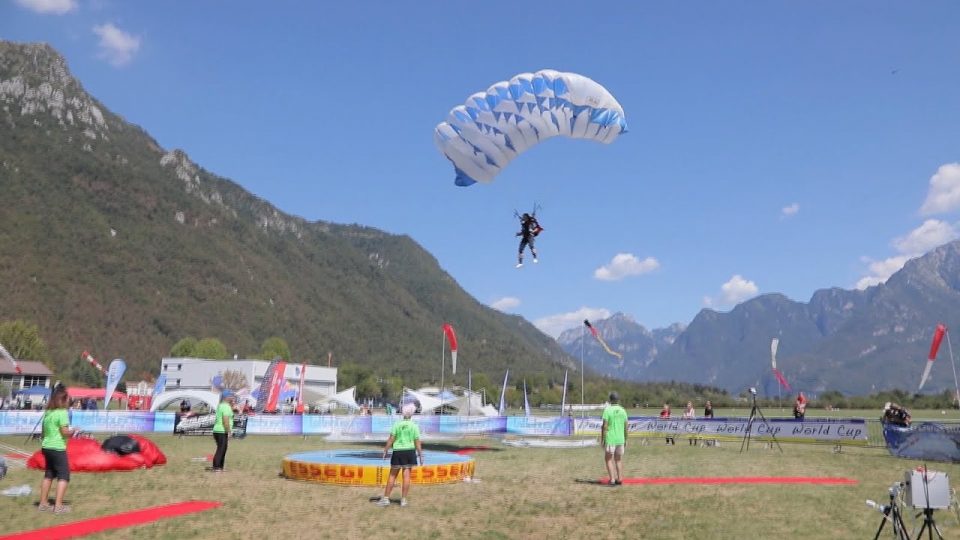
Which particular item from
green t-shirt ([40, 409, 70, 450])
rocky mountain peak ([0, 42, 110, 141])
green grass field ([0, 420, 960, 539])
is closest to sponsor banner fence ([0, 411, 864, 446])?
green grass field ([0, 420, 960, 539])

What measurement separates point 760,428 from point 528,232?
15070 millimetres

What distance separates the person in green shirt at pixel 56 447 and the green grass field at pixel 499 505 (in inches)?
11.4

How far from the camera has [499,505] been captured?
11.7 meters

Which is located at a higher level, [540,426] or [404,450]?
[404,450]

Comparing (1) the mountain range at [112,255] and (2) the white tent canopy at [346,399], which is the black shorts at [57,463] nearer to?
(2) the white tent canopy at [346,399]

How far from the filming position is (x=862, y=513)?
11000 mm

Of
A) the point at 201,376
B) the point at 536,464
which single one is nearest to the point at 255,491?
the point at 536,464

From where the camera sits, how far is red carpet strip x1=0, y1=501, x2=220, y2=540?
8812 millimetres

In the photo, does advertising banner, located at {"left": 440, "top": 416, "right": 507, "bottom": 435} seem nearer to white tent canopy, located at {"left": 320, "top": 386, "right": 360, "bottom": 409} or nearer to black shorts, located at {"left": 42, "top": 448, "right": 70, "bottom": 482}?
white tent canopy, located at {"left": 320, "top": 386, "right": 360, "bottom": 409}

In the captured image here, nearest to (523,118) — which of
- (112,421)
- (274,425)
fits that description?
(274,425)

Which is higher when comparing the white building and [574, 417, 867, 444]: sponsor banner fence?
the white building

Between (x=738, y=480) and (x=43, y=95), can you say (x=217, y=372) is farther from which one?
(x=43, y=95)

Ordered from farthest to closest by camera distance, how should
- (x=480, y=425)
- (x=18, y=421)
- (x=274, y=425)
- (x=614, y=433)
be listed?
(x=480, y=425) < (x=274, y=425) < (x=18, y=421) < (x=614, y=433)

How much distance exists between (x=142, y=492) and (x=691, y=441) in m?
21.8
